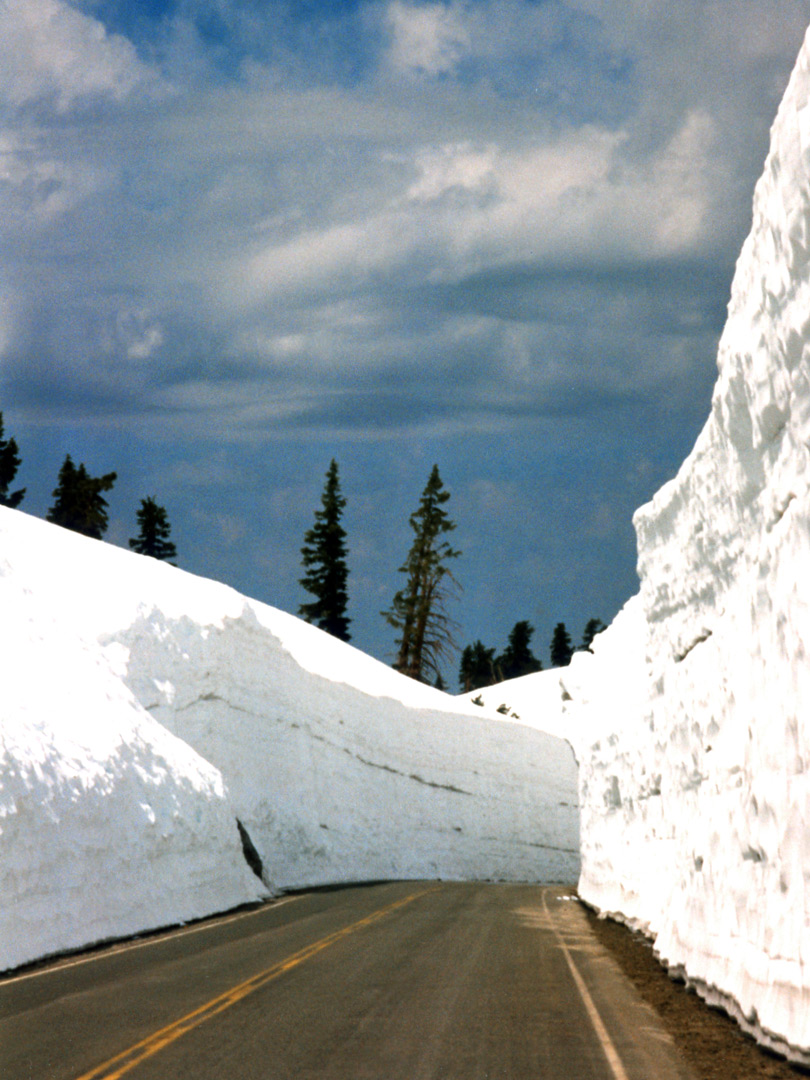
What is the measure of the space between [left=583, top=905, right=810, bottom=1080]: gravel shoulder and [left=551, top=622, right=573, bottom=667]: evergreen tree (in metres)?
126

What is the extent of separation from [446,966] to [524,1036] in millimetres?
4703

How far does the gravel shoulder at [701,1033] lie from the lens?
8984 millimetres

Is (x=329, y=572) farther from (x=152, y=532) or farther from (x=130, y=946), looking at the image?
(x=130, y=946)

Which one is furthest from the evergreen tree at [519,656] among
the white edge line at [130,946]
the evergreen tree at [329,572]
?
the white edge line at [130,946]

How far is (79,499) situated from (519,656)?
70.0 m

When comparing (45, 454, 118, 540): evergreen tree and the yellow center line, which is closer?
the yellow center line

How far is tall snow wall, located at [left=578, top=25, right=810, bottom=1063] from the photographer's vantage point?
32.9 feet

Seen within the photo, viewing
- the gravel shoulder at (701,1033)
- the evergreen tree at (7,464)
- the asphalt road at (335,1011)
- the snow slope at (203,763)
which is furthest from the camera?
the evergreen tree at (7,464)

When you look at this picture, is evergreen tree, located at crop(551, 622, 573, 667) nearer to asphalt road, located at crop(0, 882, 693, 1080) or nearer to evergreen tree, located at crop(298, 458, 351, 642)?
evergreen tree, located at crop(298, 458, 351, 642)

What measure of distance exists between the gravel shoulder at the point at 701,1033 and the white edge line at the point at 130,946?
7.26 metres

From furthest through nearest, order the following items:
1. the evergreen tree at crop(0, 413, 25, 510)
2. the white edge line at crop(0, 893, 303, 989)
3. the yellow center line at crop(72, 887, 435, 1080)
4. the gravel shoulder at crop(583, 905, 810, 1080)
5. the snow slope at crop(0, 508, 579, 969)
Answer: the evergreen tree at crop(0, 413, 25, 510) < the snow slope at crop(0, 508, 579, 969) < the white edge line at crop(0, 893, 303, 989) < the gravel shoulder at crop(583, 905, 810, 1080) < the yellow center line at crop(72, 887, 435, 1080)

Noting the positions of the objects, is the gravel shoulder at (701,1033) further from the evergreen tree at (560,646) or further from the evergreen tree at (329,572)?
the evergreen tree at (560,646)

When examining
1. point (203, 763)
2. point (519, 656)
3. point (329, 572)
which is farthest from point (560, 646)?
point (203, 763)

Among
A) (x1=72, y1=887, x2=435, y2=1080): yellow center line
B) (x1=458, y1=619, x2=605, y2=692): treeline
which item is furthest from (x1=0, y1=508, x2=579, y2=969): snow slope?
(x1=458, y1=619, x2=605, y2=692): treeline
